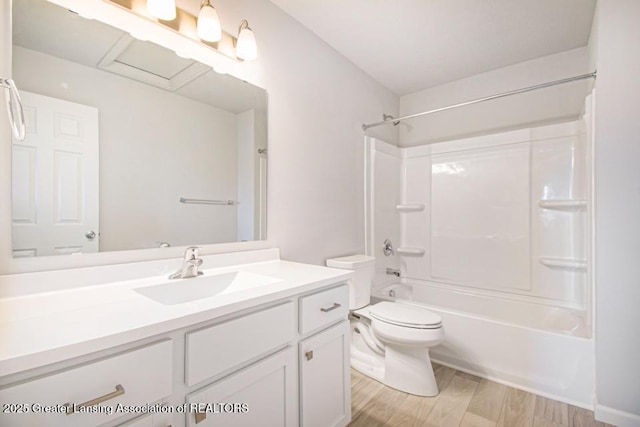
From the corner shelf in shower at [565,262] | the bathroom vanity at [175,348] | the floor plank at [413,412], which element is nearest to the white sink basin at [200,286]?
the bathroom vanity at [175,348]

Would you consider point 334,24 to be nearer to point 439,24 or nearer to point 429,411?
point 439,24

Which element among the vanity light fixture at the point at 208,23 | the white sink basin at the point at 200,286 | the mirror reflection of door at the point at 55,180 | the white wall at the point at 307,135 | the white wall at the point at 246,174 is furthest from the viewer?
the white wall at the point at 307,135

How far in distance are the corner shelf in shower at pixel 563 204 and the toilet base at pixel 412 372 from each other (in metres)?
1.48

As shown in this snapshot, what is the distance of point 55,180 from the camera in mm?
1016

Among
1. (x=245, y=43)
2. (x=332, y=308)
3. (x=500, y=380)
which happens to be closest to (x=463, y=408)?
(x=500, y=380)

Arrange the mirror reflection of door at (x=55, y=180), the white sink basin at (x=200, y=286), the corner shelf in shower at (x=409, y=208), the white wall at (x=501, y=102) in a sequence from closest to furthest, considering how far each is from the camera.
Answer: the mirror reflection of door at (x=55, y=180), the white sink basin at (x=200, y=286), the white wall at (x=501, y=102), the corner shelf in shower at (x=409, y=208)

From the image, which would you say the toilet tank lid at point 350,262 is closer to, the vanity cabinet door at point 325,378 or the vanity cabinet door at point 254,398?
the vanity cabinet door at point 325,378

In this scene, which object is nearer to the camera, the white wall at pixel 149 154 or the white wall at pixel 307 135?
the white wall at pixel 149 154

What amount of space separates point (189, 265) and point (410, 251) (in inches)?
85.5

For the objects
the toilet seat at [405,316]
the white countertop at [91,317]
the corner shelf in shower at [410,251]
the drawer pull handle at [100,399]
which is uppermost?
the white countertop at [91,317]

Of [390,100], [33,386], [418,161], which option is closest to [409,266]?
[418,161]

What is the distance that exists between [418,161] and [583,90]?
4.28ft

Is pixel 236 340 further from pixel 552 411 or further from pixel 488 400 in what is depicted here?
pixel 552 411

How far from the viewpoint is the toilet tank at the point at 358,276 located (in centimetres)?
200
